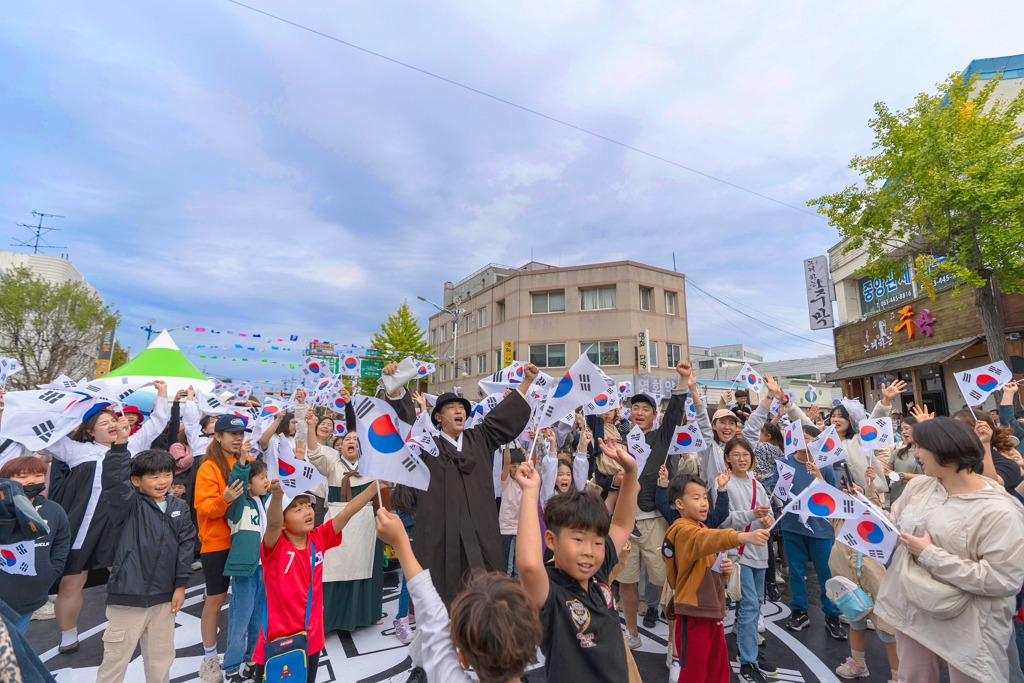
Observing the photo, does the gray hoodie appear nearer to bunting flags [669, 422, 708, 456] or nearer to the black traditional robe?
bunting flags [669, 422, 708, 456]

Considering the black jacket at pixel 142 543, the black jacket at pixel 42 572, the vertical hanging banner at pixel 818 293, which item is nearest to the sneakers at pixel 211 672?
the black jacket at pixel 142 543

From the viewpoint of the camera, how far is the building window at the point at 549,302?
32.0 meters

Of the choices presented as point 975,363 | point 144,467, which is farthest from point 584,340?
point 144,467

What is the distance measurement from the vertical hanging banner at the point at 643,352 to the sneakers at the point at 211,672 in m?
26.5

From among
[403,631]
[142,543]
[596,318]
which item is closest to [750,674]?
[403,631]

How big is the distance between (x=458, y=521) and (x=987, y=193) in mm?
14776

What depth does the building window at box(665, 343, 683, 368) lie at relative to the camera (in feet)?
101

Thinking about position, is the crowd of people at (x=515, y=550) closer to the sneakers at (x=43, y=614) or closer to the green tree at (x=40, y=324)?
the sneakers at (x=43, y=614)

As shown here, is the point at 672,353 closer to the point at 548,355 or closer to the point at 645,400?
the point at 548,355

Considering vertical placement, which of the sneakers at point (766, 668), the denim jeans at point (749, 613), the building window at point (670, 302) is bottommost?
the sneakers at point (766, 668)

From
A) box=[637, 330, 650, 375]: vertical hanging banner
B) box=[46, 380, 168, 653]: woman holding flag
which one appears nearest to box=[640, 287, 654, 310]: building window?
box=[637, 330, 650, 375]: vertical hanging banner

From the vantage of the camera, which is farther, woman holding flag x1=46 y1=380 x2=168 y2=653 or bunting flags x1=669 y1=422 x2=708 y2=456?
bunting flags x1=669 y1=422 x2=708 y2=456

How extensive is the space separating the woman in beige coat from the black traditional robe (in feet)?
7.56

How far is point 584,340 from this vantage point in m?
30.7
